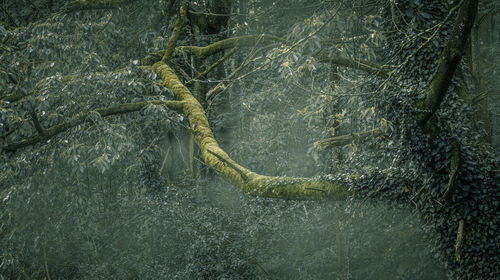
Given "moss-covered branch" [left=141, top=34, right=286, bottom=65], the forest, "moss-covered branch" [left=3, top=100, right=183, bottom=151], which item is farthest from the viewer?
"moss-covered branch" [left=141, top=34, right=286, bottom=65]

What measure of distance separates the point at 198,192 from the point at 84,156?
335cm

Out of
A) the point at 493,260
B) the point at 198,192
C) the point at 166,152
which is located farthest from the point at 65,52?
the point at 493,260

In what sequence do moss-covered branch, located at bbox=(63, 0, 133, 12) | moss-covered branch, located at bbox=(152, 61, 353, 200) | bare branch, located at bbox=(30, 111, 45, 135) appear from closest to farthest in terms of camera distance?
moss-covered branch, located at bbox=(152, 61, 353, 200) → bare branch, located at bbox=(30, 111, 45, 135) → moss-covered branch, located at bbox=(63, 0, 133, 12)

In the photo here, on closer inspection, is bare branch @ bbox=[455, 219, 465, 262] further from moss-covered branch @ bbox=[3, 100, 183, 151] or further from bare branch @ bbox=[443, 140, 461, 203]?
moss-covered branch @ bbox=[3, 100, 183, 151]

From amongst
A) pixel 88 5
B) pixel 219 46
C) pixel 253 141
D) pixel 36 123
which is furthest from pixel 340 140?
pixel 253 141

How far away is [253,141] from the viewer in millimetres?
10680

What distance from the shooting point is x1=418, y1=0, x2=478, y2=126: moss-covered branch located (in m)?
3.87

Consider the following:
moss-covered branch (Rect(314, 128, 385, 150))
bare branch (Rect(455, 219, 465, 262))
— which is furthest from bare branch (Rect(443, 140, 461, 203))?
moss-covered branch (Rect(314, 128, 385, 150))

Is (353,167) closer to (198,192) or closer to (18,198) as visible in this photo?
(198,192)

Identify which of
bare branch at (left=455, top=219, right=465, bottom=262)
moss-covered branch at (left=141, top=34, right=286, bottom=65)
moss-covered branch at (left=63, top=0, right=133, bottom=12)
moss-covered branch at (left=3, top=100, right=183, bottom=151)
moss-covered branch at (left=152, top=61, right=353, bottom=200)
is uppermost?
moss-covered branch at (left=63, top=0, right=133, bottom=12)

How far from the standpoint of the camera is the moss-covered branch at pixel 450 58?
3.87 meters

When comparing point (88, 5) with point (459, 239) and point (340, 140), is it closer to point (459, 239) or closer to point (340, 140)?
point (340, 140)

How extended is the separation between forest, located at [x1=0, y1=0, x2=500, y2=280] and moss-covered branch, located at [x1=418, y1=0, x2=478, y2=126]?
0.02 m

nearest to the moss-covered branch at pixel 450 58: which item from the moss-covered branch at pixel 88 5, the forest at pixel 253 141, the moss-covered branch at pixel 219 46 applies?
the forest at pixel 253 141
